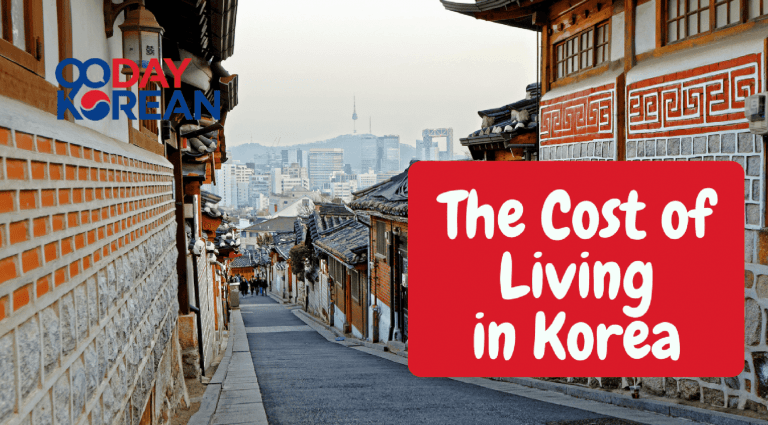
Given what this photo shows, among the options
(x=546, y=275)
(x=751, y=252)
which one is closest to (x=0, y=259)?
(x=546, y=275)

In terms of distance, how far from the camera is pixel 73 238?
322cm

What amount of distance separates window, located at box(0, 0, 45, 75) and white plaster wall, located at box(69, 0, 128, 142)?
487 millimetres

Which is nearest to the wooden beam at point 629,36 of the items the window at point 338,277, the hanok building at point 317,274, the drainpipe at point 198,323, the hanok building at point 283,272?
the drainpipe at point 198,323

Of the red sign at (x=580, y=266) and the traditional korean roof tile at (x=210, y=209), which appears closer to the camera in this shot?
the red sign at (x=580, y=266)

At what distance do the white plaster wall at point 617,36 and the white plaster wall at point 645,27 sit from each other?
0.38 metres

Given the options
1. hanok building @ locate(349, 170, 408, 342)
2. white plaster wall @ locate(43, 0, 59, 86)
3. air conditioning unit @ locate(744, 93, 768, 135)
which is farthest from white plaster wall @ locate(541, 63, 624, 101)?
white plaster wall @ locate(43, 0, 59, 86)

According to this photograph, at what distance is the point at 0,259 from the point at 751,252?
8004 mm

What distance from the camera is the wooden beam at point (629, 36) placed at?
32.3ft

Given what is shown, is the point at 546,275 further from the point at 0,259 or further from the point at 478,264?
the point at 0,259

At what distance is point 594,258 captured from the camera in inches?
145

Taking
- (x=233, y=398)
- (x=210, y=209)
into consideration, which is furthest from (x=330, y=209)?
(x=233, y=398)

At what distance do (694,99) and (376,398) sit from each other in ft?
20.4

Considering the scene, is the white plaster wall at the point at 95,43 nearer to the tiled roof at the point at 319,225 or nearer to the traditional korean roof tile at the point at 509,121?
the traditional korean roof tile at the point at 509,121

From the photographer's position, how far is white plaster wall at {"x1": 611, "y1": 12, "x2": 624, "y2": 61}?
33.5 ft
